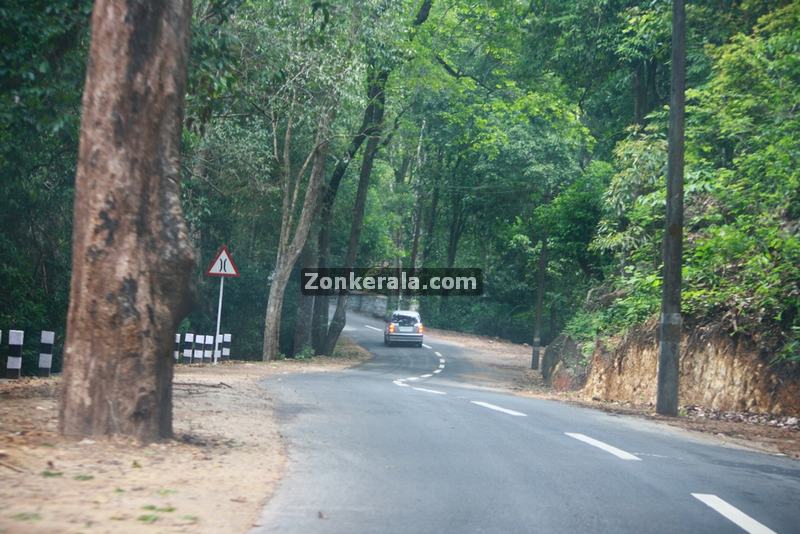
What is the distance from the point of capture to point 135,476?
680cm

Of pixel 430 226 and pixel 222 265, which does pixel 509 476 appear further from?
pixel 430 226

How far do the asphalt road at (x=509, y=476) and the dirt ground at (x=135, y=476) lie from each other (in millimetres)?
336

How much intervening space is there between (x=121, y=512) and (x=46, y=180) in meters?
16.6

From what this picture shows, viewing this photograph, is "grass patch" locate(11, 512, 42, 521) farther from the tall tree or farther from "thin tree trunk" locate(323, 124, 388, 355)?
"thin tree trunk" locate(323, 124, 388, 355)

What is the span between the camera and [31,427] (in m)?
8.66

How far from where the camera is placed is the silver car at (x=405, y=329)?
43844 millimetres

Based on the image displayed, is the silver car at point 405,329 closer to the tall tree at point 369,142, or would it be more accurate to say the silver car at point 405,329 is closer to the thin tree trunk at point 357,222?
the tall tree at point 369,142

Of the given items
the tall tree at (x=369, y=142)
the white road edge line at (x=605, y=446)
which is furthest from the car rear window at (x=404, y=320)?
the white road edge line at (x=605, y=446)

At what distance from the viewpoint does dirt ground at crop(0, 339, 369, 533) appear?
5551 mm

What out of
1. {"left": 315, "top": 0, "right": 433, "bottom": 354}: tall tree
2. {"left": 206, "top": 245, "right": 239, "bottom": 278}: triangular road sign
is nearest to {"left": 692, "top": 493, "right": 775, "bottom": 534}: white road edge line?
{"left": 206, "top": 245, "right": 239, "bottom": 278}: triangular road sign

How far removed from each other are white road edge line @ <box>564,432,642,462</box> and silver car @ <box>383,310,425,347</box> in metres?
32.6

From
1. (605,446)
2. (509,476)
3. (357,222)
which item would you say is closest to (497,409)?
(605,446)

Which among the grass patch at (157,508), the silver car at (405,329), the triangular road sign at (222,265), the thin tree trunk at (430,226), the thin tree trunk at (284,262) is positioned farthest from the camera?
the thin tree trunk at (430,226)

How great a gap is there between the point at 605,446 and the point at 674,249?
6.11 m
